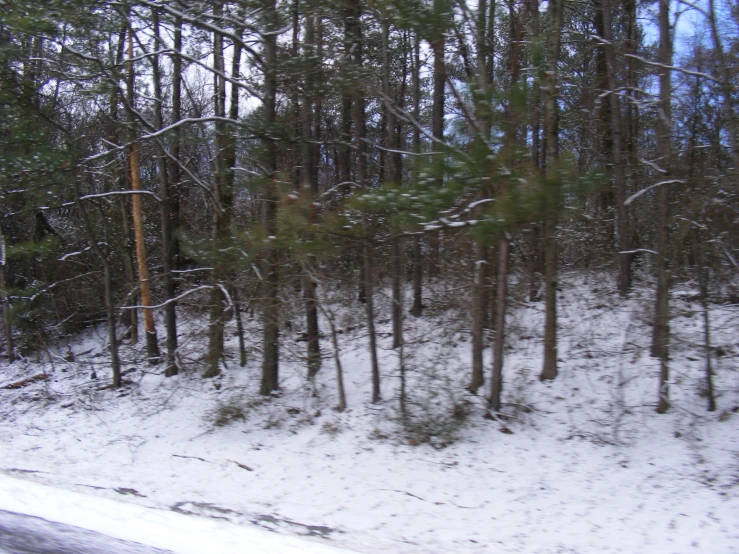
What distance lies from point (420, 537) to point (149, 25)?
31.2ft

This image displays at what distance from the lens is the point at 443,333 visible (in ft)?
35.5

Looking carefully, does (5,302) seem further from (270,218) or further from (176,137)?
(270,218)

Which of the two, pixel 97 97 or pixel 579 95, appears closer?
pixel 97 97

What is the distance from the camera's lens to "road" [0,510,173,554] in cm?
385

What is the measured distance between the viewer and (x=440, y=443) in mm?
7629

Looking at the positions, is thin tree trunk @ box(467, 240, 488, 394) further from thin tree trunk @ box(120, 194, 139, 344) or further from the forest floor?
thin tree trunk @ box(120, 194, 139, 344)

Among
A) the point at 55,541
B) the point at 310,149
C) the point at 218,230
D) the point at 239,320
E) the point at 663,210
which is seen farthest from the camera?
the point at 239,320

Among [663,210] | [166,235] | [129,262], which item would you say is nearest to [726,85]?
[663,210]

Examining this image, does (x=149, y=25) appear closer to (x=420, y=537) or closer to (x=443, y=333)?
(x=443, y=333)

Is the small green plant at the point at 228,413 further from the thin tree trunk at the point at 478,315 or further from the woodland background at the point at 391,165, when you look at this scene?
the thin tree trunk at the point at 478,315

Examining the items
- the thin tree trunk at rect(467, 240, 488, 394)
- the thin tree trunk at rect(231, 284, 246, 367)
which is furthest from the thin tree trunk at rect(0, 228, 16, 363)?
the thin tree trunk at rect(467, 240, 488, 394)

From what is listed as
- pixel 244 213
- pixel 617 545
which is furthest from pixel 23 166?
pixel 617 545

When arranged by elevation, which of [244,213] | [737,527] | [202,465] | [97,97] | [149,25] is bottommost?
[202,465]

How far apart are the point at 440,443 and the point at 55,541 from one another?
4955mm
